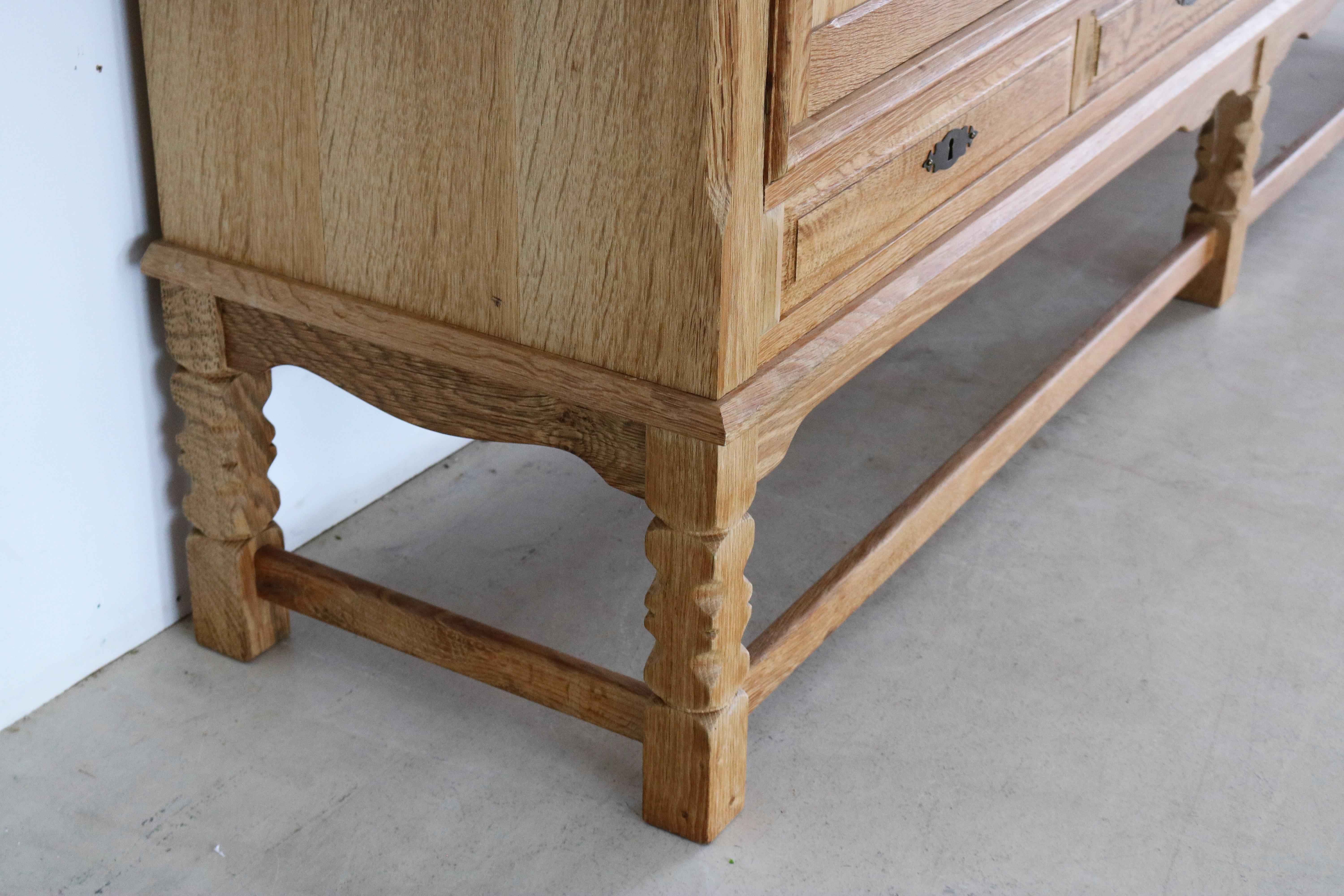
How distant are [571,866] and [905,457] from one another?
3.94ft

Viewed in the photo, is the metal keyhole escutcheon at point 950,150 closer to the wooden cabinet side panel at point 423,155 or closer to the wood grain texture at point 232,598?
the wooden cabinet side panel at point 423,155

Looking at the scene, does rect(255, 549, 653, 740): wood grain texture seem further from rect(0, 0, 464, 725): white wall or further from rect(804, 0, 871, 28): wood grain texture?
rect(804, 0, 871, 28): wood grain texture

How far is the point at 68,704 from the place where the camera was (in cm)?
196

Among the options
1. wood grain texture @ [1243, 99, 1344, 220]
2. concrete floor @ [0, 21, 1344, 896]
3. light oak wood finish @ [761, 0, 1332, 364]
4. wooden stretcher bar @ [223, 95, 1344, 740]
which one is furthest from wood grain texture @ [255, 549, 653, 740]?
wood grain texture @ [1243, 99, 1344, 220]

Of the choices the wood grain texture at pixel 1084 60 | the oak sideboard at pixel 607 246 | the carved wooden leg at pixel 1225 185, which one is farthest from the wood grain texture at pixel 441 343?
the carved wooden leg at pixel 1225 185

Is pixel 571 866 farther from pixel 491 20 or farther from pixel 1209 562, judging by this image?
pixel 1209 562

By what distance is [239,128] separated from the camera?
1.70m

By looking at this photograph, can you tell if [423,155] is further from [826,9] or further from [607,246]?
[826,9]

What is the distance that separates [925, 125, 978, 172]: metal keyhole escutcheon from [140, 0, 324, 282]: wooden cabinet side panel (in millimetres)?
758

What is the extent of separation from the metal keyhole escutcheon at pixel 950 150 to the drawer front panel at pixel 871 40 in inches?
4.8

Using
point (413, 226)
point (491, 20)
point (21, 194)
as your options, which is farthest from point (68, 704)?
point (491, 20)

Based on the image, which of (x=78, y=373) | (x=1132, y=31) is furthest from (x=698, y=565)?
(x=1132, y=31)

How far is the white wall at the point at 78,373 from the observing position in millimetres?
1731

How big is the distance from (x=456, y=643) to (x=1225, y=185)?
214cm
